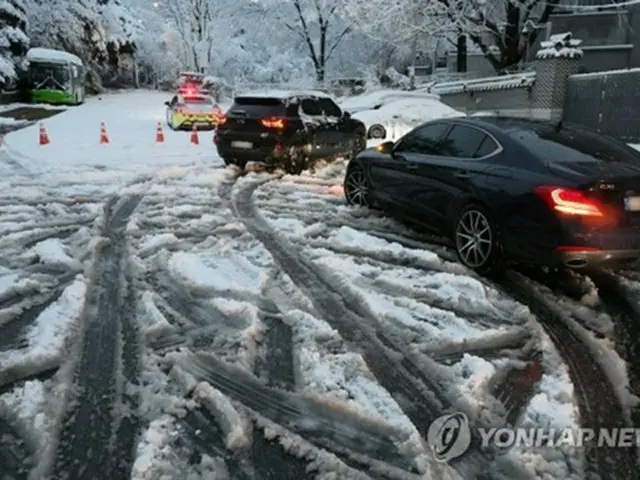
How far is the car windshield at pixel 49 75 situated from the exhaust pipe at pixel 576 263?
3324 centimetres

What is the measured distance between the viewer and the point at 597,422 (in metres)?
3.19

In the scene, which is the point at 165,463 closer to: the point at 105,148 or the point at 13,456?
the point at 13,456

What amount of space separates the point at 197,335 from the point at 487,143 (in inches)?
141

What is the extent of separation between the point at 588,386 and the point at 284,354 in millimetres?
1930

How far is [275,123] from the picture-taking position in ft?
37.2

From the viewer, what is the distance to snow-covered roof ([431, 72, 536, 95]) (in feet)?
68.5

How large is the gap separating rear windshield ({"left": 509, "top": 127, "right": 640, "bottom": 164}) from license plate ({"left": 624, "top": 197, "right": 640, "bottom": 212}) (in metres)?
0.57

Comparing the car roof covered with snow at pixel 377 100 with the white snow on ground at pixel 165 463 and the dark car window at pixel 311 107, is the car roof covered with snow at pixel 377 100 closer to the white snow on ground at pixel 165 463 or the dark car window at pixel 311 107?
the dark car window at pixel 311 107

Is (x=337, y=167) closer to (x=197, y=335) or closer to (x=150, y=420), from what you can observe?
(x=197, y=335)

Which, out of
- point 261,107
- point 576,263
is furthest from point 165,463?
point 261,107

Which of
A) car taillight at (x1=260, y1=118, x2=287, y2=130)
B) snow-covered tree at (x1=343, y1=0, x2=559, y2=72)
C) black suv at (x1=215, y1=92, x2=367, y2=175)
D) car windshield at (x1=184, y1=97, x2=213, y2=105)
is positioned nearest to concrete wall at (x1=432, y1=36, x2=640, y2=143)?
snow-covered tree at (x1=343, y1=0, x2=559, y2=72)

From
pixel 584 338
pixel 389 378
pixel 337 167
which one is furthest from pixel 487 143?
pixel 337 167

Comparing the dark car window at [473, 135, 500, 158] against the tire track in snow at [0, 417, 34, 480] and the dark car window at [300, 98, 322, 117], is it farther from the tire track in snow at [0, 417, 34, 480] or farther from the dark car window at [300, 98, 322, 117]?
the dark car window at [300, 98, 322, 117]

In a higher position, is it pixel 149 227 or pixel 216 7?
pixel 216 7
